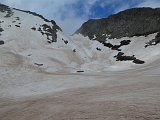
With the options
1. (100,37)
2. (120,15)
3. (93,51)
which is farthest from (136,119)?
(120,15)

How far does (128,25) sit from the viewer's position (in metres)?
60.8

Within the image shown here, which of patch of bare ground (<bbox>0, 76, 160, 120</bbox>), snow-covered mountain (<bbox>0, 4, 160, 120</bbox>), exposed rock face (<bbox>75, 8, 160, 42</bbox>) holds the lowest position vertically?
patch of bare ground (<bbox>0, 76, 160, 120</bbox>)

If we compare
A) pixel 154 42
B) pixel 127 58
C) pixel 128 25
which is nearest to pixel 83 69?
pixel 127 58

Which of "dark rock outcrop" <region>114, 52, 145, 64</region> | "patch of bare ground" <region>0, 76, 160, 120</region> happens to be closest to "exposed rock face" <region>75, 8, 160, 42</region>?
"dark rock outcrop" <region>114, 52, 145, 64</region>

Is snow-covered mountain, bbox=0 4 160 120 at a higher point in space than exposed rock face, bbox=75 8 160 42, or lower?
lower

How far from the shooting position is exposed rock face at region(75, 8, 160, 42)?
57.1 m

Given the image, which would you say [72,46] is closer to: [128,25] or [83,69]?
[83,69]

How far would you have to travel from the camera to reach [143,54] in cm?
4619

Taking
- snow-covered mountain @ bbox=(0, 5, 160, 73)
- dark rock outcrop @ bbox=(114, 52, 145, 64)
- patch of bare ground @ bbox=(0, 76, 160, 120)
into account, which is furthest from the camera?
dark rock outcrop @ bbox=(114, 52, 145, 64)

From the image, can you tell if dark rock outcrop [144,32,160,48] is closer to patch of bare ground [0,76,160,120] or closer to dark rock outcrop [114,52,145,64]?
dark rock outcrop [114,52,145,64]

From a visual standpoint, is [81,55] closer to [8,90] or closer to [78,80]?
[78,80]

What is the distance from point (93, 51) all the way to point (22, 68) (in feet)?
66.6

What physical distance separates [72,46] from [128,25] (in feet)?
51.9

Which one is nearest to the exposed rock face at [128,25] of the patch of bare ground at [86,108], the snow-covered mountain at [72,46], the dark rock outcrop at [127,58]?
the snow-covered mountain at [72,46]
